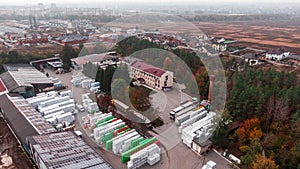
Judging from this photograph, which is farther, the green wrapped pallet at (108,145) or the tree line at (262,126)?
the green wrapped pallet at (108,145)

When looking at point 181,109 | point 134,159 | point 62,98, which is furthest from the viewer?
point 62,98

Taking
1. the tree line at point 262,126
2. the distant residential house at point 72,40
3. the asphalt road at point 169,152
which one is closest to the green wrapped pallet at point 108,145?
the asphalt road at point 169,152

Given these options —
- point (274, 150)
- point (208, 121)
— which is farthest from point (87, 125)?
point (274, 150)

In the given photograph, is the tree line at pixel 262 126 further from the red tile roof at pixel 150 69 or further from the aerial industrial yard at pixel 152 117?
the red tile roof at pixel 150 69

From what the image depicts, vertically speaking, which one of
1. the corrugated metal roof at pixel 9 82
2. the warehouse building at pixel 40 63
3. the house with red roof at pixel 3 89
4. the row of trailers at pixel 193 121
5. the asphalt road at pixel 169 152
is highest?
the warehouse building at pixel 40 63

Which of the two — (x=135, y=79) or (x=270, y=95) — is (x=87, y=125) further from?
(x=270, y=95)

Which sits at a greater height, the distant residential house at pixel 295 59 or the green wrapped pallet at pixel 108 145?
the distant residential house at pixel 295 59
